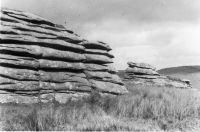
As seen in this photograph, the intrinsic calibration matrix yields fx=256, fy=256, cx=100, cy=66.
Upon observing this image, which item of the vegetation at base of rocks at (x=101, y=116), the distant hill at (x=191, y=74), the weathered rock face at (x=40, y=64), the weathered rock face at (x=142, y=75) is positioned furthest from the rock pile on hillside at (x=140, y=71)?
the vegetation at base of rocks at (x=101, y=116)

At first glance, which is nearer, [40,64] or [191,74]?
[40,64]

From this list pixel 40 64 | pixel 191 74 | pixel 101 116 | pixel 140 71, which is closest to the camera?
pixel 101 116

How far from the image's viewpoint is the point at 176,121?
1093cm

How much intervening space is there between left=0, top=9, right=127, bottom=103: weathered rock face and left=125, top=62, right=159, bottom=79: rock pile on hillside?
14.1m

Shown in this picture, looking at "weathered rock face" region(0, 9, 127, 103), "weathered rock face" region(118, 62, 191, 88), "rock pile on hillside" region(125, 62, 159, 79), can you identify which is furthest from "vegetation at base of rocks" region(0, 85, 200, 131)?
"rock pile on hillside" region(125, 62, 159, 79)

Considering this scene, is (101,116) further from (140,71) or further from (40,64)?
(140,71)

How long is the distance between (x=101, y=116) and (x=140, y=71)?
72.3 feet

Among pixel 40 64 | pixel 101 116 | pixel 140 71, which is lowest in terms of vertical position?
pixel 101 116

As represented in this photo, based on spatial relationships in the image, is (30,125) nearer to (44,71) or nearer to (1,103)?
(1,103)

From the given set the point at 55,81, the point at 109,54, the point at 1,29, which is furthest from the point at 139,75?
the point at 1,29

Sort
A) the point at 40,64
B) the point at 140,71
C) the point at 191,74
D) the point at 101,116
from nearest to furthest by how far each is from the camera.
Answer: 1. the point at 101,116
2. the point at 40,64
3. the point at 140,71
4. the point at 191,74

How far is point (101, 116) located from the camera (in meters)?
10.6

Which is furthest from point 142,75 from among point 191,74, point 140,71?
point 191,74

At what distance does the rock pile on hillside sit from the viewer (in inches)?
1258
